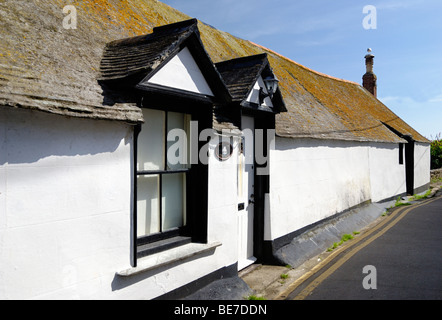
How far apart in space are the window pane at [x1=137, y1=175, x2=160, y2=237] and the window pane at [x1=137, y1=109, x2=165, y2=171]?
0.65ft

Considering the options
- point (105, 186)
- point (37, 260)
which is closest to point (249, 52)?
point (105, 186)

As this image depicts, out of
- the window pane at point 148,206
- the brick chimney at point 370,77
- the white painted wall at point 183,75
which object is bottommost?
the window pane at point 148,206

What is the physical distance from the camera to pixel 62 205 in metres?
3.93

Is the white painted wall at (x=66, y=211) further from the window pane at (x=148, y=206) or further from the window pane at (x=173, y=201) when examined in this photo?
the window pane at (x=173, y=201)

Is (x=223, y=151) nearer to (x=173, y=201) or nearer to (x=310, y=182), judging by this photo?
(x=173, y=201)

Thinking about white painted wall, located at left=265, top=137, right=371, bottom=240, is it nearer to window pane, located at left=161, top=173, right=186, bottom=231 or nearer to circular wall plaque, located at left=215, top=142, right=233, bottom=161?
circular wall plaque, located at left=215, top=142, right=233, bottom=161

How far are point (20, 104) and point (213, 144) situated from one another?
3.31 meters

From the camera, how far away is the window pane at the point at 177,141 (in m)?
5.66

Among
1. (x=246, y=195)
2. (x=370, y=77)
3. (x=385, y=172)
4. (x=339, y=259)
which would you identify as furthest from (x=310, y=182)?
(x=370, y=77)

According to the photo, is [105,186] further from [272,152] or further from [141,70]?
[272,152]

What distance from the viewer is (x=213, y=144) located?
6238 mm

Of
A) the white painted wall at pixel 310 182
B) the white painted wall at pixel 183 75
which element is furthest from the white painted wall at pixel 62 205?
the white painted wall at pixel 310 182

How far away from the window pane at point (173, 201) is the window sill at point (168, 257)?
0.43 metres

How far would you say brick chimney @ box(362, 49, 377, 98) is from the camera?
87.6ft
